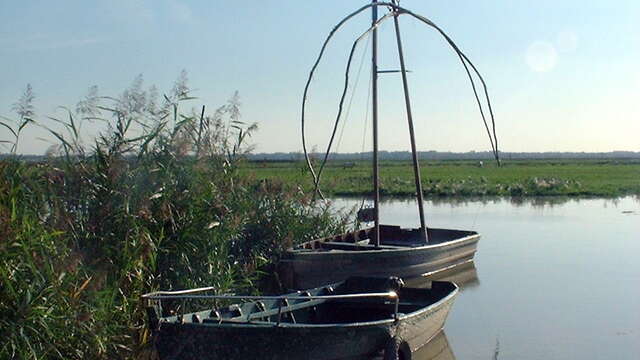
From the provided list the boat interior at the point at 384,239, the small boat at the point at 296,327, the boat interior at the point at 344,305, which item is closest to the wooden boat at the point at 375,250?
the boat interior at the point at 384,239

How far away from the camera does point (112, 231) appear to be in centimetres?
824

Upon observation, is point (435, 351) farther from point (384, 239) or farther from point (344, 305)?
point (384, 239)

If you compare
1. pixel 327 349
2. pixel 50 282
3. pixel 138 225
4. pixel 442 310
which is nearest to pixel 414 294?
pixel 442 310

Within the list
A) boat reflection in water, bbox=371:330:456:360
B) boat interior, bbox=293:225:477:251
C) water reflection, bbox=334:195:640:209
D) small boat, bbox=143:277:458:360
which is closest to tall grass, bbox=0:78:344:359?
small boat, bbox=143:277:458:360

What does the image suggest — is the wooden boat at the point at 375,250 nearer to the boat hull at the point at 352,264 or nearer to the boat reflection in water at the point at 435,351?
the boat hull at the point at 352,264

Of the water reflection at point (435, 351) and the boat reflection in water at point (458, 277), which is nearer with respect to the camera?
the water reflection at point (435, 351)

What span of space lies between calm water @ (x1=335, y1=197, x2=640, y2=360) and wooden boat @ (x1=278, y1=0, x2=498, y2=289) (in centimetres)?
80

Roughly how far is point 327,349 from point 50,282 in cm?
278

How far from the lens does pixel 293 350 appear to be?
25.7ft

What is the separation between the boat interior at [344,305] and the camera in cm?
905

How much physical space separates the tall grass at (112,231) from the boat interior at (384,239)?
4345 mm

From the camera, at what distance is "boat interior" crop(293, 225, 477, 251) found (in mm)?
15227

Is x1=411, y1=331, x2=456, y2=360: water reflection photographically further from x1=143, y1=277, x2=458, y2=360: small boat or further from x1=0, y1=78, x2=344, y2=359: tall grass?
x1=0, y1=78, x2=344, y2=359: tall grass

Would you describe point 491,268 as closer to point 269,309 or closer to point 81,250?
point 269,309
